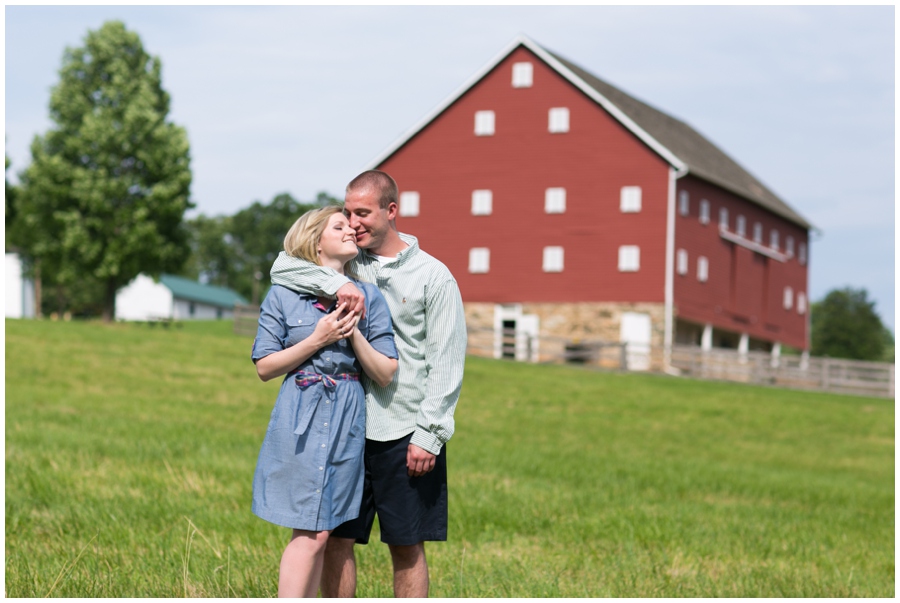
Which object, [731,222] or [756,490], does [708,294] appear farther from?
[756,490]

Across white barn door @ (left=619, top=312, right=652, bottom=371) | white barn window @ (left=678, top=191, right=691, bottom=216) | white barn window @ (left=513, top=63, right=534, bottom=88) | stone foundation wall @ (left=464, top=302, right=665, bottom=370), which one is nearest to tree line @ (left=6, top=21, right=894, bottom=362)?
stone foundation wall @ (left=464, top=302, right=665, bottom=370)

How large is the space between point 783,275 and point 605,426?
32.3 m

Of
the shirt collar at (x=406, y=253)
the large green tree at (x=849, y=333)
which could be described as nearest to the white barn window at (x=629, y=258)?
the large green tree at (x=849, y=333)

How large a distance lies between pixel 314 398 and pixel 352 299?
1.32ft

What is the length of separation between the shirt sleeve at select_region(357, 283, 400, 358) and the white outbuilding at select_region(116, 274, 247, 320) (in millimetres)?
76827

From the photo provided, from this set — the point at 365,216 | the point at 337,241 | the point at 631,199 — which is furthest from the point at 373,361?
the point at 631,199

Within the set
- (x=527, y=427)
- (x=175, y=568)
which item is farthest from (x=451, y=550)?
(x=527, y=427)

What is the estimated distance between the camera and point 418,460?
4254 mm

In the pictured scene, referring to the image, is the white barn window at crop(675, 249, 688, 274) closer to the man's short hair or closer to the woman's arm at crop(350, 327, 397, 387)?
the man's short hair

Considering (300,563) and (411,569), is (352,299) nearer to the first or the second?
(300,563)

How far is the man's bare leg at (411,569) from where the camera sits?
4477mm

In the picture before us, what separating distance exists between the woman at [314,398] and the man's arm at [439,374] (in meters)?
0.22

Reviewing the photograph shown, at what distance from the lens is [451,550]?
693 centimetres

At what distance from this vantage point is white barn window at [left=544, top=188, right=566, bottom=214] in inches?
1599
